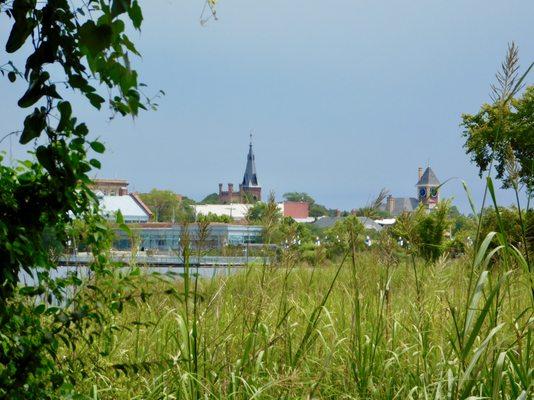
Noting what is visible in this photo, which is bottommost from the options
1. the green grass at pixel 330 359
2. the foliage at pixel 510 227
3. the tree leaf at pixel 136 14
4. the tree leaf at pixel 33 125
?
the green grass at pixel 330 359

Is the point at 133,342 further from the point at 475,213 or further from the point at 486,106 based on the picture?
the point at 486,106

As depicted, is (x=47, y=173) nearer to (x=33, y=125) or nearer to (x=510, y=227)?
(x=33, y=125)

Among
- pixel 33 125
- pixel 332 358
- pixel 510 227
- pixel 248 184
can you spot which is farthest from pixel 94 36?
pixel 248 184

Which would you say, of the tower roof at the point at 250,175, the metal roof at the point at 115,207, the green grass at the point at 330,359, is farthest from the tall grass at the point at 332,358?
the tower roof at the point at 250,175

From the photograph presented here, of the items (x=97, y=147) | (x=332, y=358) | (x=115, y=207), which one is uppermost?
(x=97, y=147)

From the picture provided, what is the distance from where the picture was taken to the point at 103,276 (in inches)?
105

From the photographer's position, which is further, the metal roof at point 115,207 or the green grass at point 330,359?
the metal roof at point 115,207

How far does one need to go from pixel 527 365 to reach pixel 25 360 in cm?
150

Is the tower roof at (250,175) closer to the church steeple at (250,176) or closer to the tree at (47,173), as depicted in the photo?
the church steeple at (250,176)

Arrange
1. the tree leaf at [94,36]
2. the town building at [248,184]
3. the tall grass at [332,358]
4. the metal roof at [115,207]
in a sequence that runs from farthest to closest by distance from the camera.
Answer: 1. the town building at [248,184]
2. the metal roof at [115,207]
3. the tall grass at [332,358]
4. the tree leaf at [94,36]

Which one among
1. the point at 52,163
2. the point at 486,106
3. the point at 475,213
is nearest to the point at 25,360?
the point at 52,163

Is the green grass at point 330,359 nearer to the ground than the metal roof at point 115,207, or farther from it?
nearer to the ground

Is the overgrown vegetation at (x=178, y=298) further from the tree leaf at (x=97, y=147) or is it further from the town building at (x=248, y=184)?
the town building at (x=248, y=184)

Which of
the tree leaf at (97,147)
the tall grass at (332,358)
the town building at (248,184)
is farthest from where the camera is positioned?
the town building at (248,184)
